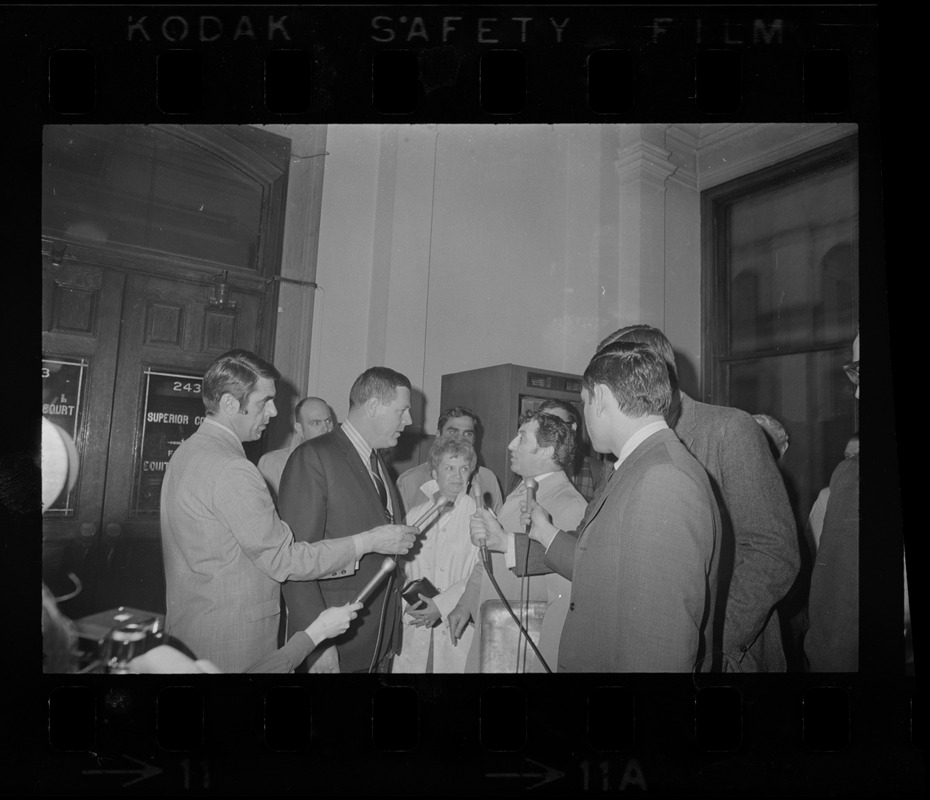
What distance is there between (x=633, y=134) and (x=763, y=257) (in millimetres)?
555

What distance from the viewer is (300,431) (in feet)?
6.52

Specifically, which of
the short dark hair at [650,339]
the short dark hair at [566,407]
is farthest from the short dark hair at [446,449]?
the short dark hair at [650,339]

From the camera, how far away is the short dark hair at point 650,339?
2047 millimetres

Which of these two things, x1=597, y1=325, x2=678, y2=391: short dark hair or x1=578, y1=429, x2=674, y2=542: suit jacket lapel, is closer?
x1=578, y1=429, x2=674, y2=542: suit jacket lapel

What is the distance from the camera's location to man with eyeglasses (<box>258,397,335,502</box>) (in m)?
1.98

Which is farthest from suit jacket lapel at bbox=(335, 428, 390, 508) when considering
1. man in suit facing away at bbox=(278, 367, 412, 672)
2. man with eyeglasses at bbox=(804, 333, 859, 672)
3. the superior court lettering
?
man with eyeglasses at bbox=(804, 333, 859, 672)

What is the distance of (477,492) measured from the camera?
79.3 inches

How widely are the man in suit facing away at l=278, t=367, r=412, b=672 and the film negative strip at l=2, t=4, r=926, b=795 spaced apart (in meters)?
0.10

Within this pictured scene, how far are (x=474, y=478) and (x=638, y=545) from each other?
46cm

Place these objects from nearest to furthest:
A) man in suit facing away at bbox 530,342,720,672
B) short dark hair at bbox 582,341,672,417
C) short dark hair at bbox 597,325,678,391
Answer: man in suit facing away at bbox 530,342,720,672
short dark hair at bbox 582,341,672,417
short dark hair at bbox 597,325,678,391

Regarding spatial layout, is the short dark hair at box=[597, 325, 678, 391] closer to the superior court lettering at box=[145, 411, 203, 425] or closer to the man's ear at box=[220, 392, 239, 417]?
the man's ear at box=[220, 392, 239, 417]

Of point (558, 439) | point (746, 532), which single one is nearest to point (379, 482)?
point (558, 439)
